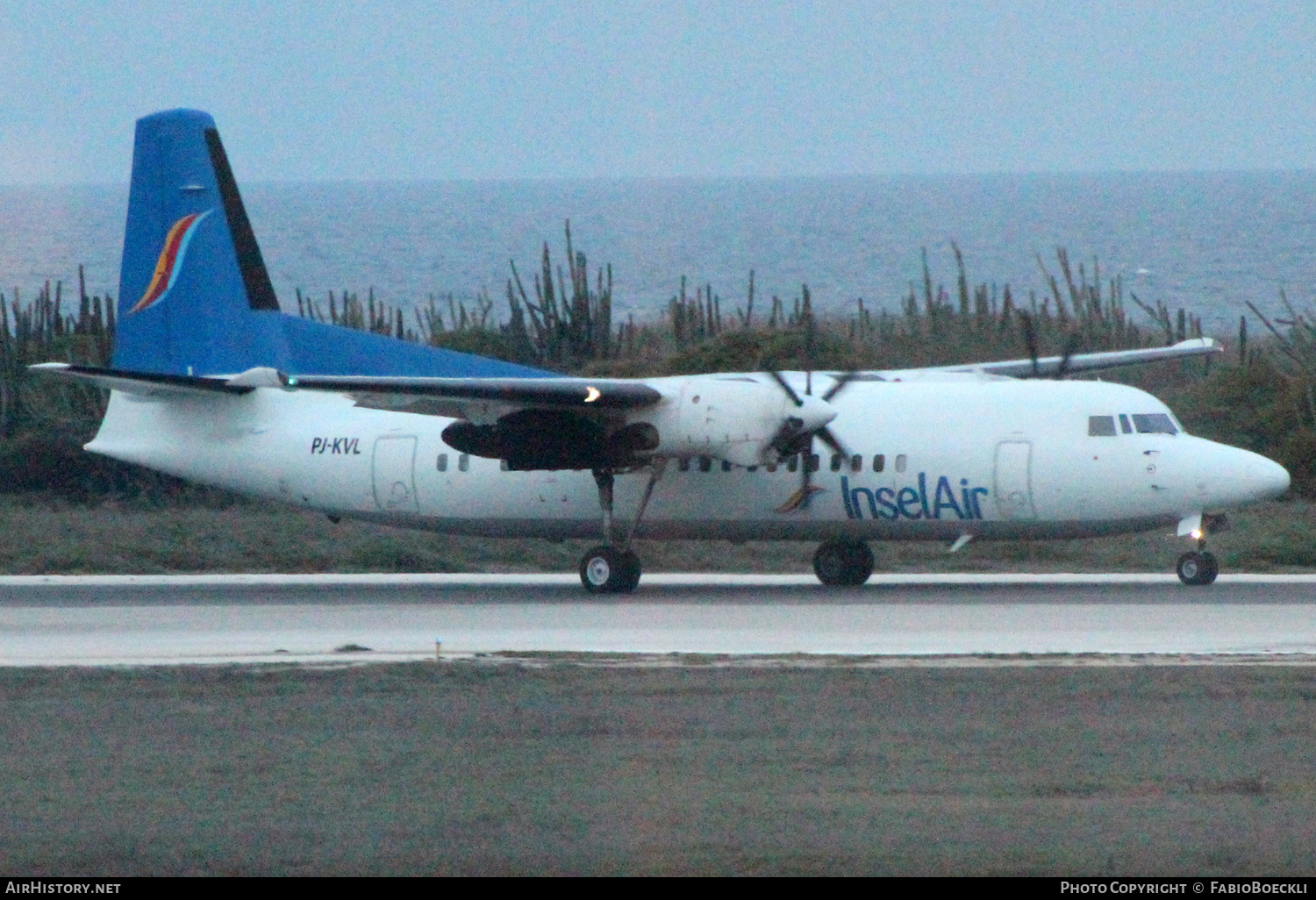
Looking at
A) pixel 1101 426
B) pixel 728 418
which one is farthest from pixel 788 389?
pixel 1101 426

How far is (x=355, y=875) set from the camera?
7.52 metres

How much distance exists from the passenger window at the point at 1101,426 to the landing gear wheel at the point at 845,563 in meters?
3.33

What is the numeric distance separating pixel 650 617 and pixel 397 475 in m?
5.25

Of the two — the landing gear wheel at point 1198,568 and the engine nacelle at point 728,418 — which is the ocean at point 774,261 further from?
the engine nacelle at point 728,418

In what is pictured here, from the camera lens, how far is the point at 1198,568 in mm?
21047

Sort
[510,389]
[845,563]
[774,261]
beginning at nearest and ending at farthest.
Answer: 1. [510,389]
2. [845,563]
3. [774,261]

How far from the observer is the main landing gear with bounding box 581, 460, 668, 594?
2192 cm

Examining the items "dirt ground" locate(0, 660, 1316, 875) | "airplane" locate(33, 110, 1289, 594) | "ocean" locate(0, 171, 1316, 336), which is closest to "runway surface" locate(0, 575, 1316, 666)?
"airplane" locate(33, 110, 1289, 594)

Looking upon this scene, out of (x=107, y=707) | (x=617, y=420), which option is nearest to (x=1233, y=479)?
(x=617, y=420)

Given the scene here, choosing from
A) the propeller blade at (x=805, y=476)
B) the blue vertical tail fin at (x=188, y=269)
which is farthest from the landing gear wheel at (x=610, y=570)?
the blue vertical tail fin at (x=188, y=269)

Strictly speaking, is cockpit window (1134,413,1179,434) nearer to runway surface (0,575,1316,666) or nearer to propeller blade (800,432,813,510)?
runway surface (0,575,1316,666)

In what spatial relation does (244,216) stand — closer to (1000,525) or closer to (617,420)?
(617,420)

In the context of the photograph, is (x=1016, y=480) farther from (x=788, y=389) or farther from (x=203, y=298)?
(x=203, y=298)

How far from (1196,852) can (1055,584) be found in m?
15.0
